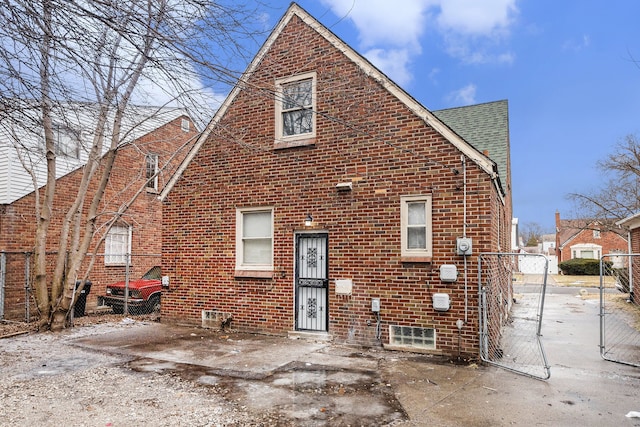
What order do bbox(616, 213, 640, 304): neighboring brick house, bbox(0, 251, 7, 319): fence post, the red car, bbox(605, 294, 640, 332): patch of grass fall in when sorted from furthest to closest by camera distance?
bbox(616, 213, 640, 304): neighboring brick house < the red car < bbox(605, 294, 640, 332): patch of grass < bbox(0, 251, 7, 319): fence post

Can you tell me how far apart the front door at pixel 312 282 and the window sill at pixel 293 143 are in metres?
1.90

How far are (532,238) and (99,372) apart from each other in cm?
9960

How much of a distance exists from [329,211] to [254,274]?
2214 millimetres

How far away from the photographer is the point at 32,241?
13227mm

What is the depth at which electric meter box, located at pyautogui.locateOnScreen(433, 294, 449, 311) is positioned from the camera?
759 centimetres

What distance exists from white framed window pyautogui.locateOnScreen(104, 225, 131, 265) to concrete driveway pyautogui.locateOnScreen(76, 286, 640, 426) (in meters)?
7.30

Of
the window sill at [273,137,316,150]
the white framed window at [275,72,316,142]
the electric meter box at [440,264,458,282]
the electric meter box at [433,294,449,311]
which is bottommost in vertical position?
the electric meter box at [433,294,449,311]

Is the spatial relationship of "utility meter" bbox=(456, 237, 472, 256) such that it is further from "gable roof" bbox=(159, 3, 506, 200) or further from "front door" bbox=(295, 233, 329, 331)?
"front door" bbox=(295, 233, 329, 331)

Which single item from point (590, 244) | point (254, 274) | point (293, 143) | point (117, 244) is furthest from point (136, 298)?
point (590, 244)

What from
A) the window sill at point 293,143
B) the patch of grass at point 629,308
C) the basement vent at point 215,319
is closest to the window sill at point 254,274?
the basement vent at point 215,319

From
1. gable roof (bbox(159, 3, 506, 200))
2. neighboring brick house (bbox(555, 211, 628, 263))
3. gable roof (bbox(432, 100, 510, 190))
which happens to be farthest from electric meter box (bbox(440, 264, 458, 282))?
neighboring brick house (bbox(555, 211, 628, 263))

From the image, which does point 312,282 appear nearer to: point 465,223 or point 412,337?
point 412,337

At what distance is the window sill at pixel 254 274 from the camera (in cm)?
941

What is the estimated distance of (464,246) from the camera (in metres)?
7.49
